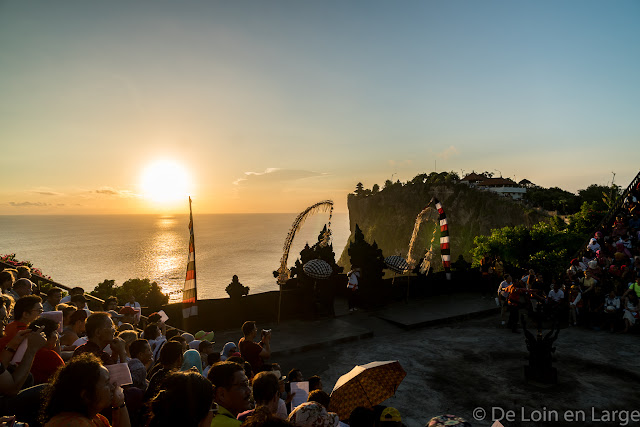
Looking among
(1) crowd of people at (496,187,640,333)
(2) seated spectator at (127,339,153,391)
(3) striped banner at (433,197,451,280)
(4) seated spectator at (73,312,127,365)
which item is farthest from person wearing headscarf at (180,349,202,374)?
(3) striped banner at (433,197,451,280)

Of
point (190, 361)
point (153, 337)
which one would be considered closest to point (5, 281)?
point (153, 337)

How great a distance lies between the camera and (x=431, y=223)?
111062 mm

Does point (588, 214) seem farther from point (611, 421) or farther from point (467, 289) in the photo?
point (611, 421)

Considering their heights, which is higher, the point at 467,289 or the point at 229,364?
the point at 229,364

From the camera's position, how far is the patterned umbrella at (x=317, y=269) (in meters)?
14.2

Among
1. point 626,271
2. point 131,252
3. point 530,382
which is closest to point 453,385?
point 530,382

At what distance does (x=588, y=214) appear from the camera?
29.1m

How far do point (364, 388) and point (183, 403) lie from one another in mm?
3406

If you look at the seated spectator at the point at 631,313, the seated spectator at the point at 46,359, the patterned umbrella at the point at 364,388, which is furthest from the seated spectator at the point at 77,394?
the seated spectator at the point at 631,313

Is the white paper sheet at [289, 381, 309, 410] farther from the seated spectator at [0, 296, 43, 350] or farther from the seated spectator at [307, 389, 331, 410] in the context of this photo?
the seated spectator at [0, 296, 43, 350]

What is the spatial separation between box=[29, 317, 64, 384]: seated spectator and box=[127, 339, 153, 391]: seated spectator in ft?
2.62

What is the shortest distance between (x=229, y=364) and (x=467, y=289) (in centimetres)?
1831

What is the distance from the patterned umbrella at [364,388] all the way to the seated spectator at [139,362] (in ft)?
8.27

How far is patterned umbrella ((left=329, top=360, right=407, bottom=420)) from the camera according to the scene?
16.6ft
